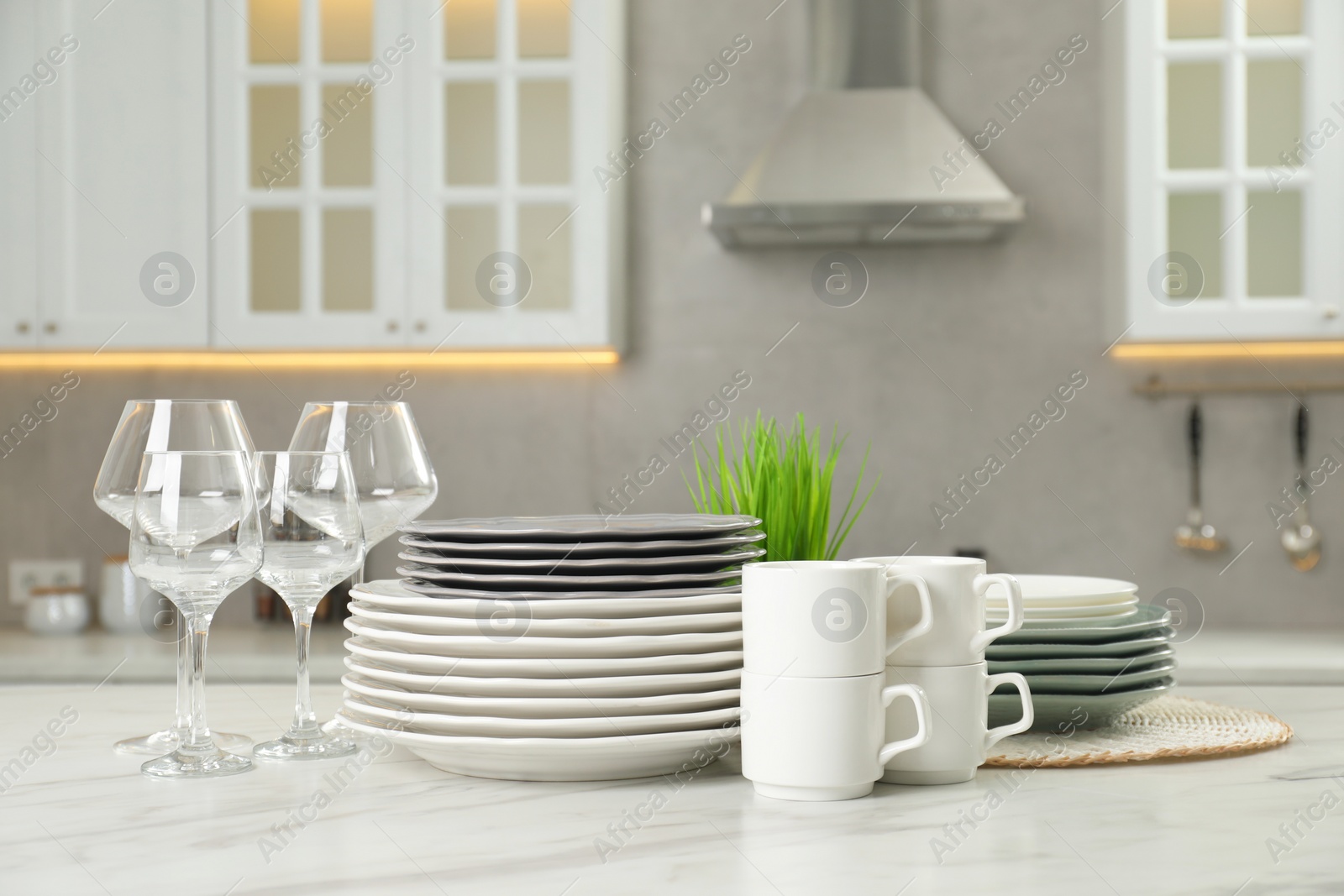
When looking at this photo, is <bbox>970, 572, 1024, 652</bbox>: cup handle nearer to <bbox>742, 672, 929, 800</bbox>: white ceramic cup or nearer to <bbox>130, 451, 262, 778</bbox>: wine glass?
<bbox>742, 672, 929, 800</bbox>: white ceramic cup

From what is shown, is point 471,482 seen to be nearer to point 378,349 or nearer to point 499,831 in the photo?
point 378,349

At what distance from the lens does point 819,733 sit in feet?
2.17

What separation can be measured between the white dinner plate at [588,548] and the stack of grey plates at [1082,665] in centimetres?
21

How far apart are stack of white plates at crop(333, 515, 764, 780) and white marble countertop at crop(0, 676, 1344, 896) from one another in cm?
3

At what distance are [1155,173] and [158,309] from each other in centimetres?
196

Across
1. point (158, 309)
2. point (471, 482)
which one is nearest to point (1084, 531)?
point (471, 482)

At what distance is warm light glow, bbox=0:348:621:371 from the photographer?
252cm

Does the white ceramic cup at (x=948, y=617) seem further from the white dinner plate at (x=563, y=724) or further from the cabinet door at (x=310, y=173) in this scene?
the cabinet door at (x=310, y=173)

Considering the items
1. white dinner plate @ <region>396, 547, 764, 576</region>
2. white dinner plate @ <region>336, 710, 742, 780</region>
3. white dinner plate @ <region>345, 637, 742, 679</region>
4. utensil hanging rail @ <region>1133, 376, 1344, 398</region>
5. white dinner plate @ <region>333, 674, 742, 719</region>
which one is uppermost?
utensil hanging rail @ <region>1133, 376, 1344, 398</region>

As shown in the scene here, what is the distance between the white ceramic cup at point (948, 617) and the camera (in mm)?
708

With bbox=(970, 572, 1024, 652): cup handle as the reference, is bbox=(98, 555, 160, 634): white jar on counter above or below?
below

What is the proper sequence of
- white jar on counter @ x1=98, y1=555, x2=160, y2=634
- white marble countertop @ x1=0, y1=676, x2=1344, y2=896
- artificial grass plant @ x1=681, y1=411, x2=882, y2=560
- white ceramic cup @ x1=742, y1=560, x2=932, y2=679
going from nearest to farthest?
white marble countertop @ x1=0, y1=676, x2=1344, y2=896 < white ceramic cup @ x1=742, y1=560, x2=932, y2=679 < artificial grass plant @ x1=681, y1=411, x2=882, y2=560 < white jar on counter @ x1=98, y1=555, x2=160, y2=634

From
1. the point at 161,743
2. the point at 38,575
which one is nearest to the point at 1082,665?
the point at 161,743

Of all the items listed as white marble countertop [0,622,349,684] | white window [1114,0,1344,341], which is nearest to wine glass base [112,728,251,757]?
white marble countertop [0,622,349,684]
